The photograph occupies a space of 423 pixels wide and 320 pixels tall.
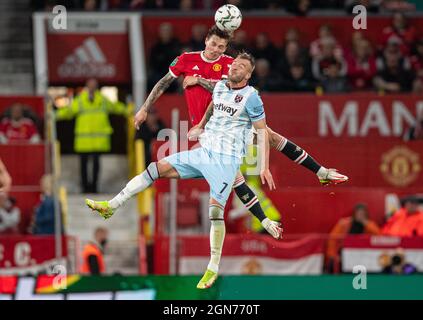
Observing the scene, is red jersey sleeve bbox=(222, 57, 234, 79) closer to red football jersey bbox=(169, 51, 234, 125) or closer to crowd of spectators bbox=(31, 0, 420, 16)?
red football jersey bbox=(169, 51, 234, 125)

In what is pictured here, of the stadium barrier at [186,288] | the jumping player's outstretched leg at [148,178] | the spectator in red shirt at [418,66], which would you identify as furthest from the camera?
the spectator in red shirt at [418,66]

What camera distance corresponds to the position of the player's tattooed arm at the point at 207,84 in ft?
68.4

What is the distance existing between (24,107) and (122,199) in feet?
43.1

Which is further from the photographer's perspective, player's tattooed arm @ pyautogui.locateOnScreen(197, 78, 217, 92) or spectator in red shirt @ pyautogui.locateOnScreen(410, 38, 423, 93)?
spectator in red shirt @ pyautogui.locateOnScreen(410, 38, 423, 93)

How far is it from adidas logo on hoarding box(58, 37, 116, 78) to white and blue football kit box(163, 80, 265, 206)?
15253 millimetres

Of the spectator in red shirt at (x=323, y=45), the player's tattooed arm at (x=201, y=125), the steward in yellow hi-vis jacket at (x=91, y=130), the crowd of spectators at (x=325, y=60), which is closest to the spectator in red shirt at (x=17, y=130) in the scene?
the steward in yellow hi-vis jacket at (x=91, y=130)

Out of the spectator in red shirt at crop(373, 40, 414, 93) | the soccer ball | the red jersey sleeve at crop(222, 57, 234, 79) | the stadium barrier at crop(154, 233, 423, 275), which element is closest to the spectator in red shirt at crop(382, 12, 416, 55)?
the spectator in red shirt at crop(373, 40, 414, 93)

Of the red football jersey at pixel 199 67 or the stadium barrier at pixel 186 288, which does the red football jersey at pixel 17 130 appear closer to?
the stadium barrier at pixel 186 288

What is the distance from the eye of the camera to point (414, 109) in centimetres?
3472

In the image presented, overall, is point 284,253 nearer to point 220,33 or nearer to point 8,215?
point 8,215

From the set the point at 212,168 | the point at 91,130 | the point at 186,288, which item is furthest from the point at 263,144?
the point at 91,130

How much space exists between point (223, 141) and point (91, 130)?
44.7ft

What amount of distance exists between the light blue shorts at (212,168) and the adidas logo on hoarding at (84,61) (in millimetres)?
15288

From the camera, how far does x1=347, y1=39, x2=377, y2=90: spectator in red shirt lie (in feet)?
117
